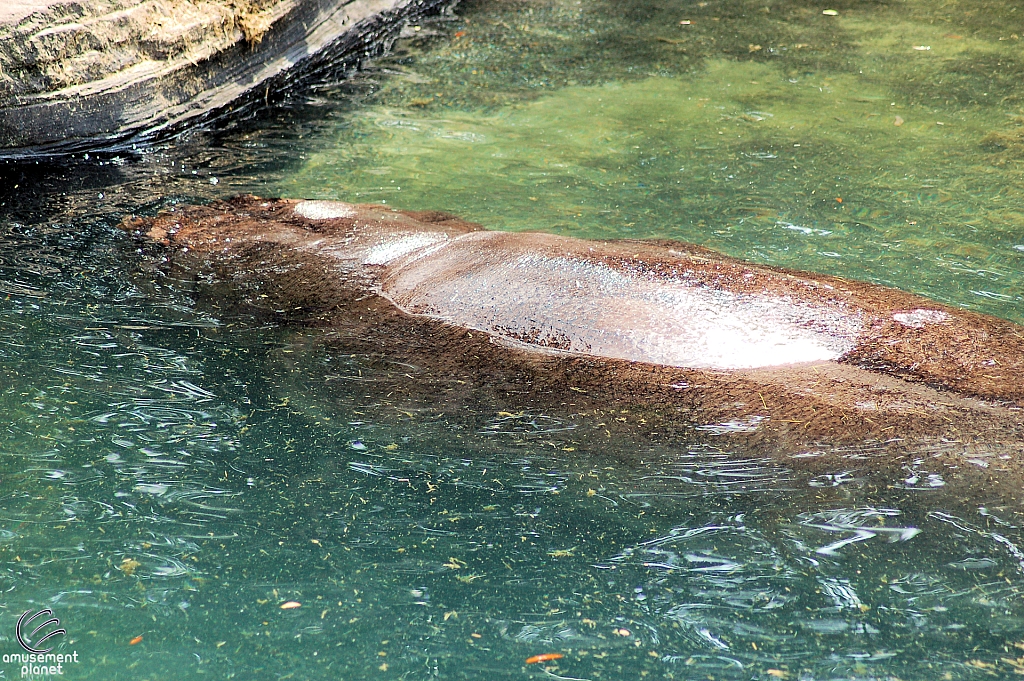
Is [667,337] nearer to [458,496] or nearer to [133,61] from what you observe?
[458,496]

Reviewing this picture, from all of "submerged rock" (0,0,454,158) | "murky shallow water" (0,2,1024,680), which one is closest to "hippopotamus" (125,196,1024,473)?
"murky shallow water" (0,2,1024,680)

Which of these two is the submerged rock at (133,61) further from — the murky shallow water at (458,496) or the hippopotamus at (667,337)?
the hippopotamus at (667,337)

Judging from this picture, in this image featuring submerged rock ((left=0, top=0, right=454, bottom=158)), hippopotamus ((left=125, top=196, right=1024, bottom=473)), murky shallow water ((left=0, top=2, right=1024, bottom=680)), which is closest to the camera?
murky shallow water ((left=0, top=2, right=1024, bottom=680))

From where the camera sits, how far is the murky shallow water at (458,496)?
10.1ft

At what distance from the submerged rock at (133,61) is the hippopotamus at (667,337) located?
3.08 m

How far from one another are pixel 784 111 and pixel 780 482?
5603 millimetres

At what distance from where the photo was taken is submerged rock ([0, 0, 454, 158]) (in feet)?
23.7

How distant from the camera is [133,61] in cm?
788

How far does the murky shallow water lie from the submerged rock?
52 centimetres

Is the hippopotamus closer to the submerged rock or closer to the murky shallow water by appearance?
the murky shallow water

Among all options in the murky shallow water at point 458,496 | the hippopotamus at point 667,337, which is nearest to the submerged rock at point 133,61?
the murky shallow water at point 458,496

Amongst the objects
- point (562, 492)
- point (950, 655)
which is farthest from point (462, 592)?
point (950, 655)

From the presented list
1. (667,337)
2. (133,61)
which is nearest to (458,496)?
(667,337)

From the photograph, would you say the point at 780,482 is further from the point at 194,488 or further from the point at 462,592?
the point at 194,488
